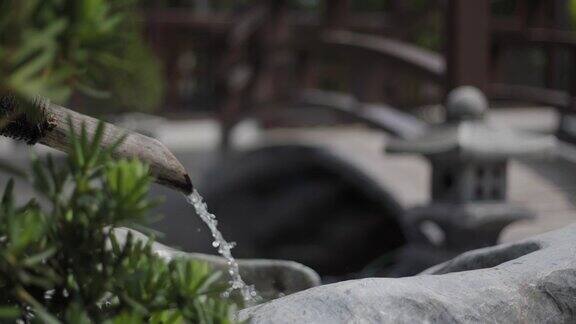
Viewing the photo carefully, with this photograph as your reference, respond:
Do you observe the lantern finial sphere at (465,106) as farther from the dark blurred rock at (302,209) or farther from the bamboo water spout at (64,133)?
the bamboo water spout at (64,133)

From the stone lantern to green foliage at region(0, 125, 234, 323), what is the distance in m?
4.29

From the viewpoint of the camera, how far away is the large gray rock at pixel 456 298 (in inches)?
89.3

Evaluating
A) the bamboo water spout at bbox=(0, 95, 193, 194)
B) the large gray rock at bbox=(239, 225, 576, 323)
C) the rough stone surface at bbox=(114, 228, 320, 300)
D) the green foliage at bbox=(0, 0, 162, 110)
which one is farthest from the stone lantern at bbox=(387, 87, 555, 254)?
the green foliage at bbox=(0, 0, 162, 110)

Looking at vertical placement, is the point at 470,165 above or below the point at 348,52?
below

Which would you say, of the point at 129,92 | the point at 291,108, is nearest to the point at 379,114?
the point at 291,108

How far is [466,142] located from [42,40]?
464cm

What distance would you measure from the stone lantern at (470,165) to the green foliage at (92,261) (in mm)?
4290

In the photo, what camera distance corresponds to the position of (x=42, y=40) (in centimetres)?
139

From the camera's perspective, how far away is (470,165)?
5.92 m

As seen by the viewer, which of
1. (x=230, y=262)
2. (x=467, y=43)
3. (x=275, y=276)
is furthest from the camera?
(x=467, y=43)

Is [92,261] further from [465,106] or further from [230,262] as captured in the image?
[465,106]

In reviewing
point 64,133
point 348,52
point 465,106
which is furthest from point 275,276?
point 348,52

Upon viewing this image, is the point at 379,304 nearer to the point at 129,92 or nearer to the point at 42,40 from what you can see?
the point at 42,40

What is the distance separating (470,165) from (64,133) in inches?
169
